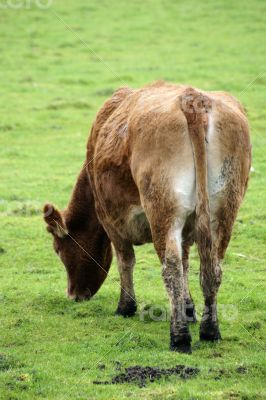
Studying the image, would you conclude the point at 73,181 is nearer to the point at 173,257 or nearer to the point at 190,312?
the point at 190,312

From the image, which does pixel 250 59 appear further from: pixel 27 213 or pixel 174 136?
pixel 174 136

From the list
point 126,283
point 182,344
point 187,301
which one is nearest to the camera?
point 182,344

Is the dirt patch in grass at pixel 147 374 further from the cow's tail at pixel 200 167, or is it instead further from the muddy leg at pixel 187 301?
the muddy leg at pixel 187 301

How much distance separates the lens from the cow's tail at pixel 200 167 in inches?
295

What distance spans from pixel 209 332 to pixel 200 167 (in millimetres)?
1788

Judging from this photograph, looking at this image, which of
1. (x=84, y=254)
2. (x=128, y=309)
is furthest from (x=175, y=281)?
(x=84, y=254)

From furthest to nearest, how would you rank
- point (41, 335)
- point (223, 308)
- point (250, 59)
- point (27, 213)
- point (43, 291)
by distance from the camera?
point (250, 59) < point (27, 213) < point (43, 291) < point (223, 308) < point (41, 335)

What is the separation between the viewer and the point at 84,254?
1030cm

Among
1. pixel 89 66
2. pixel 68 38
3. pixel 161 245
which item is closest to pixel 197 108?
pixel 161 245

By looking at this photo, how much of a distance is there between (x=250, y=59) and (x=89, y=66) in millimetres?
5411

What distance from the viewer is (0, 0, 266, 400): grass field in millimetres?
7531

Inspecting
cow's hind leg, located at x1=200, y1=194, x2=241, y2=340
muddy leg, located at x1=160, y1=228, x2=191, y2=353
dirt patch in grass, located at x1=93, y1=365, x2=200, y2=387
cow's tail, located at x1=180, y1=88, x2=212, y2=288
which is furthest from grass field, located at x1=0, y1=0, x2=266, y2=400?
cow's tail, located at x1=180, y1=88, x2=212, y2=288

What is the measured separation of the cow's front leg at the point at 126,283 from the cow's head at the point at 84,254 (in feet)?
2.15

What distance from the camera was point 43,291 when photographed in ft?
35.1
